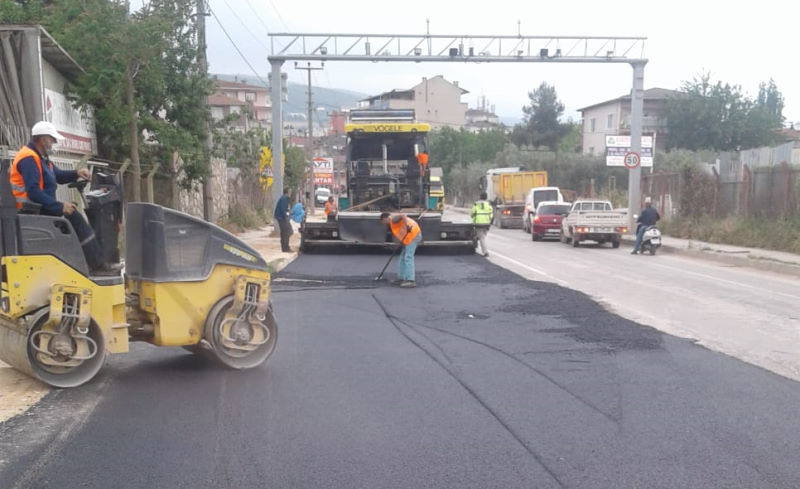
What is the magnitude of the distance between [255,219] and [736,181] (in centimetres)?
1804

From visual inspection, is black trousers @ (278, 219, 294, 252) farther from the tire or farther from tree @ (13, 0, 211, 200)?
the tire

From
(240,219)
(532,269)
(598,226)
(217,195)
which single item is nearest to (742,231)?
(598,226)

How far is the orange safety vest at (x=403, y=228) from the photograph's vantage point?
14109 mm

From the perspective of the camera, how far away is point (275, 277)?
1524 cm

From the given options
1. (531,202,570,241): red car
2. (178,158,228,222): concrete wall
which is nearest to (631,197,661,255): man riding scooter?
(531,202,570,241): red car

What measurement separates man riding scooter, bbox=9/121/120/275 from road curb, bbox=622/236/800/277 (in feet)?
52.1

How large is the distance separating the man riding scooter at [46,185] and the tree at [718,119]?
59.3 m

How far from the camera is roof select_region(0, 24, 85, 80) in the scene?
47.2 feet

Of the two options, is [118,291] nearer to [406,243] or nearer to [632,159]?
[406,243]

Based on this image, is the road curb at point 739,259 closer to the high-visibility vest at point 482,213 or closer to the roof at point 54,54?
the high-visibility vest at point 482,213

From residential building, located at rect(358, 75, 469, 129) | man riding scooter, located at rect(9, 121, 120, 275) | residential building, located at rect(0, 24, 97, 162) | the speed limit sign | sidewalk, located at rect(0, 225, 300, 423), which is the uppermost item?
residential building, located at rect(358, 75, 469, 129)

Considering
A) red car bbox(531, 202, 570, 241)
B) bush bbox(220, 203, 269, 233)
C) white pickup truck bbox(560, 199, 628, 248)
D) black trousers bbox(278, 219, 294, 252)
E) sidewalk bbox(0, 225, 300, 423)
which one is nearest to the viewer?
sidewalk bbox(0, 225, 300, 423)

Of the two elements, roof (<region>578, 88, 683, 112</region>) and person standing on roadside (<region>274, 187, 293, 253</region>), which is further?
roof (<region>578, 88, 683, 112</region>)

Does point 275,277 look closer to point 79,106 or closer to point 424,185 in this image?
point 79,106
